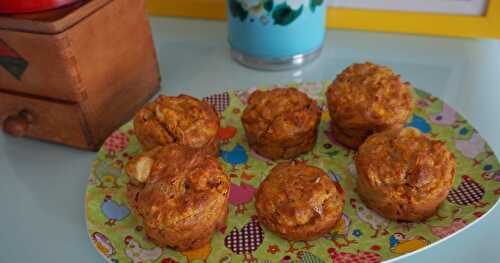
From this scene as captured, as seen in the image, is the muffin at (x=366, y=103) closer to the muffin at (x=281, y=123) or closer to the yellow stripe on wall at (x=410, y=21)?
the muffin at (x=281, y=123)

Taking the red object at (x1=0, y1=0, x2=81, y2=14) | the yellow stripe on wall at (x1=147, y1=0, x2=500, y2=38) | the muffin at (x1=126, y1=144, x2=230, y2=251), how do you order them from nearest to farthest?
the muffin at (x1=126, y1=144, x2=230, y2=251), the red object at (x1=0, y1=0, x2=81, y2=14), the yellow stripe on wall at (x1=147, y1=0, x2=500, y2=38)

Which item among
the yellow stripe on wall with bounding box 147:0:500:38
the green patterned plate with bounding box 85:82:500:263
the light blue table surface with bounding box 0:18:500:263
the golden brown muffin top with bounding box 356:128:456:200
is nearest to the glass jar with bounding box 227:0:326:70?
the light blue table surface with bounding box 0:18:500:263

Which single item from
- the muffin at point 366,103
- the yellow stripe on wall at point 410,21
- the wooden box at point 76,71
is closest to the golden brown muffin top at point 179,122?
the wooden box at point 76,71

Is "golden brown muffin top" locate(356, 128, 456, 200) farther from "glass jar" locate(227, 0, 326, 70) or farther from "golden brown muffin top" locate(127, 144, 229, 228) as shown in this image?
"glass jar" locate(227, 0, 326, 70)

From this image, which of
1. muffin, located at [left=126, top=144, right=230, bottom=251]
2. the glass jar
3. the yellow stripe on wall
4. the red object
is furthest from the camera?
the yellow stripe on wall

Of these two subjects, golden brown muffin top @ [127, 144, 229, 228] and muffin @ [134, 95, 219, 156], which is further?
muffin @ [134, 95, 219, 156]

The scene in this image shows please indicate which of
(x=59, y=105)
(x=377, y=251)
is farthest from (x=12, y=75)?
(x=377, y=251)

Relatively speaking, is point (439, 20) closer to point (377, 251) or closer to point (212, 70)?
point (212, 70)
